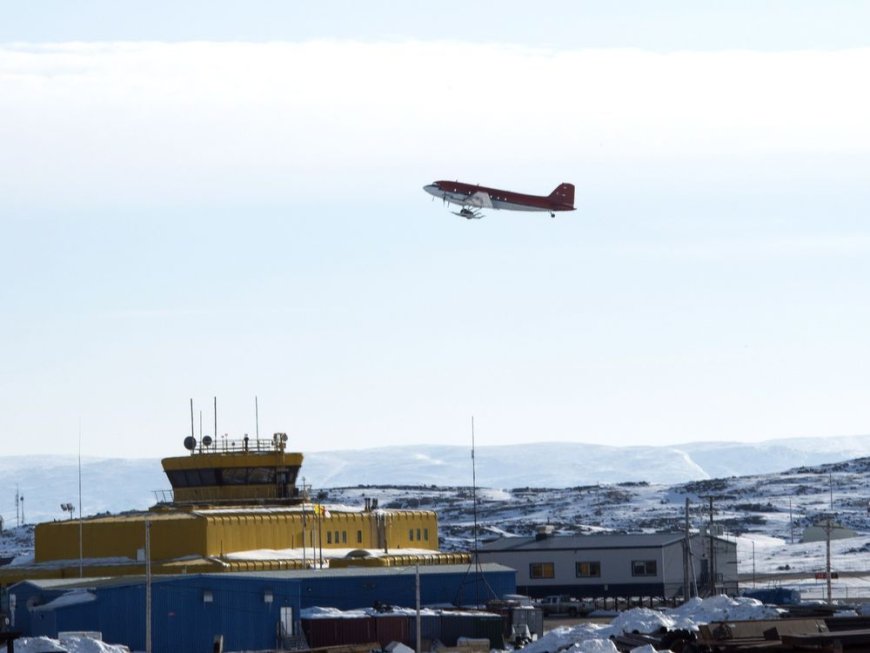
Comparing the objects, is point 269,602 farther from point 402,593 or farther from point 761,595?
point 761,595

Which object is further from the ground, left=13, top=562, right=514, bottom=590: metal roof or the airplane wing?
the airplane wing

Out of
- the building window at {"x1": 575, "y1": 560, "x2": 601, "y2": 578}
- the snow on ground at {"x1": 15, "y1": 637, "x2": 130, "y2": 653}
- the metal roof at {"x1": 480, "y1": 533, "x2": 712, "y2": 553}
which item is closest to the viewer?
the snow on ground at {"x1": 15, "y1": 637, "x2": 130, "y2": 653}

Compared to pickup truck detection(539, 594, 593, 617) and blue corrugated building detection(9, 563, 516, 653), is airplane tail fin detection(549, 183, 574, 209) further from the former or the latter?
blue corrugated building detection(9, 563, 516, 653)

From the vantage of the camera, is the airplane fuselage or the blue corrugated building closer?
the blue corrugated building

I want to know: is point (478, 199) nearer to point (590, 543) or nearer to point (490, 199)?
point (490, 199)

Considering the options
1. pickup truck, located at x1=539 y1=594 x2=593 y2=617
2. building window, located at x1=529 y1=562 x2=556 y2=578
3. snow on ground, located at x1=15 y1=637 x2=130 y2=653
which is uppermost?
snow on ground, located at x1=15 y1=637 x2=130 y2=653

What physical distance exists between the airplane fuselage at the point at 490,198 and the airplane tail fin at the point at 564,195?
0.67ft

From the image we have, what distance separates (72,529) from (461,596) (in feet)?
55.1

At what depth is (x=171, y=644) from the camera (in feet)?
216

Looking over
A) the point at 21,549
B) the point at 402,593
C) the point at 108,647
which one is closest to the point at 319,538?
the point at 402,593

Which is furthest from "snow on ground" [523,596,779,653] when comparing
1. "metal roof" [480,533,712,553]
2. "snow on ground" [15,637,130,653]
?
"metal roof" [480,533,712,553]

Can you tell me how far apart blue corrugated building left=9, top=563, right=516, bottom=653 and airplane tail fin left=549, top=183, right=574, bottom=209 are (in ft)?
180

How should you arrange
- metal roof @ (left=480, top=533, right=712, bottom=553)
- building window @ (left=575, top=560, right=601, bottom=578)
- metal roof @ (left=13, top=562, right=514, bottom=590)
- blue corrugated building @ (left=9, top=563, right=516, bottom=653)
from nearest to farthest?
blue corrugated building @ (left=9, top=563, right=516, bottom=653), metal roof @ (left=13, top=562, right=514, bottom=590), building window @ (left=575, top=560, right=601, bottom=578), metal roof @ (left=480, top=533, right=712, bottom=553)

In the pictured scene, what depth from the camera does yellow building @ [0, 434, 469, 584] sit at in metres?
77.4
